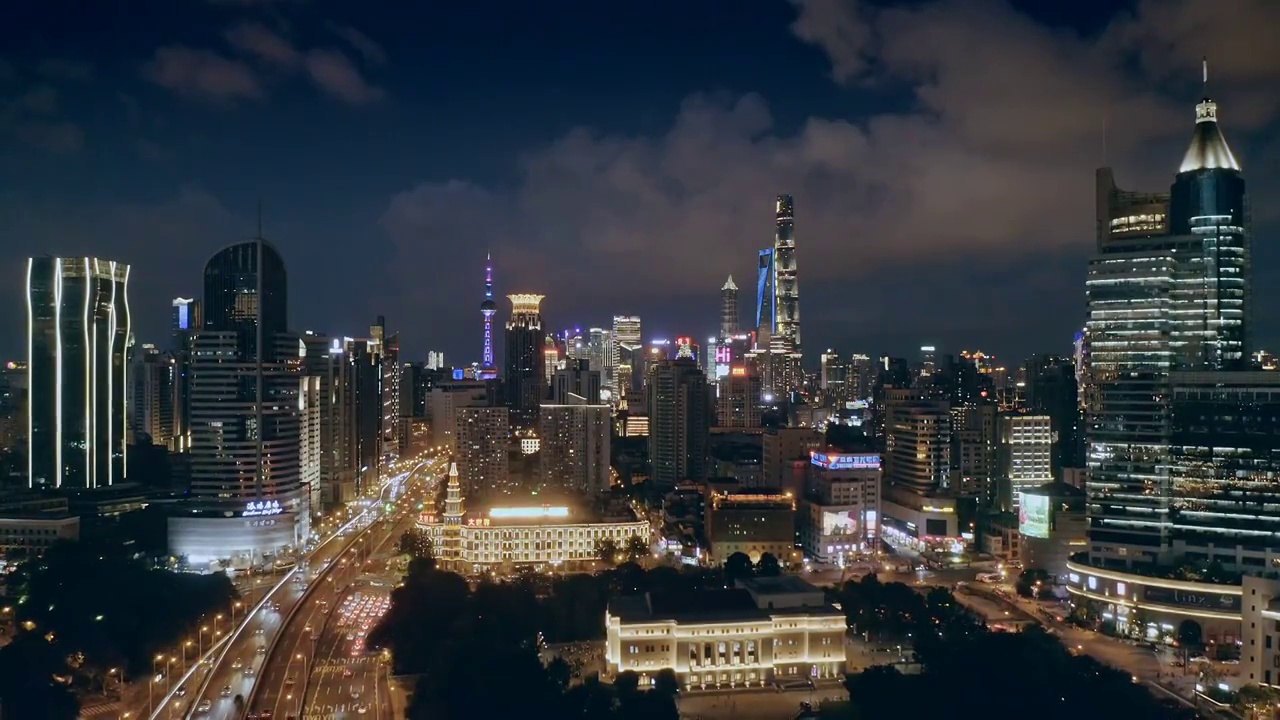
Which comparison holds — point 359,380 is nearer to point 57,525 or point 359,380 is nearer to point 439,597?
point 57,525

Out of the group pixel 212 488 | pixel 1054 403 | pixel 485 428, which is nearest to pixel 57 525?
pixel 212 488

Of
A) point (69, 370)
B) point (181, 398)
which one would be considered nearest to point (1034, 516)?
point (69, 370)

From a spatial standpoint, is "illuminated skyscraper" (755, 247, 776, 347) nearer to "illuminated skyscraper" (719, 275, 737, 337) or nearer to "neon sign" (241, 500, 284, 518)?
"illuminated skyscraper" (719, 275, 737, 337)

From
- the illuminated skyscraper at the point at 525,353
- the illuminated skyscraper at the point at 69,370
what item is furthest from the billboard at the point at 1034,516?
the illuminated skyscraper at the point at 525,353

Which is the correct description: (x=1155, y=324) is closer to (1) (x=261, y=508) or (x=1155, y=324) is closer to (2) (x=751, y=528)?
(2) (x=751, y=528)

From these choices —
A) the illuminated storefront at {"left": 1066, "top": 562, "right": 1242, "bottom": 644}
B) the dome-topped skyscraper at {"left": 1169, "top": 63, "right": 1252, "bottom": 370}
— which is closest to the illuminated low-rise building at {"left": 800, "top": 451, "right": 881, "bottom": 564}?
the illuminated storefront at {"left": 1066, "top": 562, "right": 1242, "bottom": 644}

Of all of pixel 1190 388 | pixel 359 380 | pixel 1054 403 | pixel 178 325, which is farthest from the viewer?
pixel 178 325
